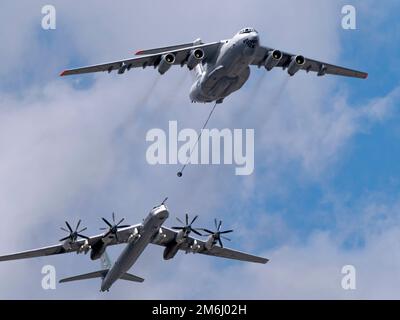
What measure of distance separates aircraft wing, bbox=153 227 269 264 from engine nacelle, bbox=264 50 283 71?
40.6 feet

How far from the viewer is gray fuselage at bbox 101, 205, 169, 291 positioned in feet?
179

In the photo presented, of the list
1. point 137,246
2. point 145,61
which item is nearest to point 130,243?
point 137,246

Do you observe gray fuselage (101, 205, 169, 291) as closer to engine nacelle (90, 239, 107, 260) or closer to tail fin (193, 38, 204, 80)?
engine nacelle (90, 239, 107, 260)

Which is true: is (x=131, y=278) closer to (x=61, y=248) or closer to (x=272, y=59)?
(x=61, y=248)

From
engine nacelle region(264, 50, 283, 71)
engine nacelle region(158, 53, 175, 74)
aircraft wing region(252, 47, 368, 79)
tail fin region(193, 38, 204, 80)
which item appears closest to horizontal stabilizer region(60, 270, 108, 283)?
tail fin region(193, 38, 204, 80)

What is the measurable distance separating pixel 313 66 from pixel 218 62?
8735mm

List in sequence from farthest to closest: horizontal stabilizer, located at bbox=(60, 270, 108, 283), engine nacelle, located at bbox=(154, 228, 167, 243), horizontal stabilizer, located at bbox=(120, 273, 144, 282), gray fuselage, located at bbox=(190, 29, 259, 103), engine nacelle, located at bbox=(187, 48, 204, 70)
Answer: horizontal stabilizer, located at bbox=(120, 273, 144, 282) < horizontal stabilizer, located at bbox=(60, 270, 108, 283) < engine nacelle, located at bbox=(154, 228, 167, 243) < engine nacelle, located at bbox=(187, 48, 204, 70) < gray fuselage, located at bbox=(190, 29, 259, 103)

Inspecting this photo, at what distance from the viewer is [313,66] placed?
59.8 metres

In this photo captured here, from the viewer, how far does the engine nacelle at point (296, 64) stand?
56375 millimetres

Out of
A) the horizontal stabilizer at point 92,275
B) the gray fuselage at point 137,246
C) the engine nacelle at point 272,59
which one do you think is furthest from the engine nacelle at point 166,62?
the horizontal stabilizer at point 92,275

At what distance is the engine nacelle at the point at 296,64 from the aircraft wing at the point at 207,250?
1294cm

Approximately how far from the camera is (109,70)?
2215 inches
